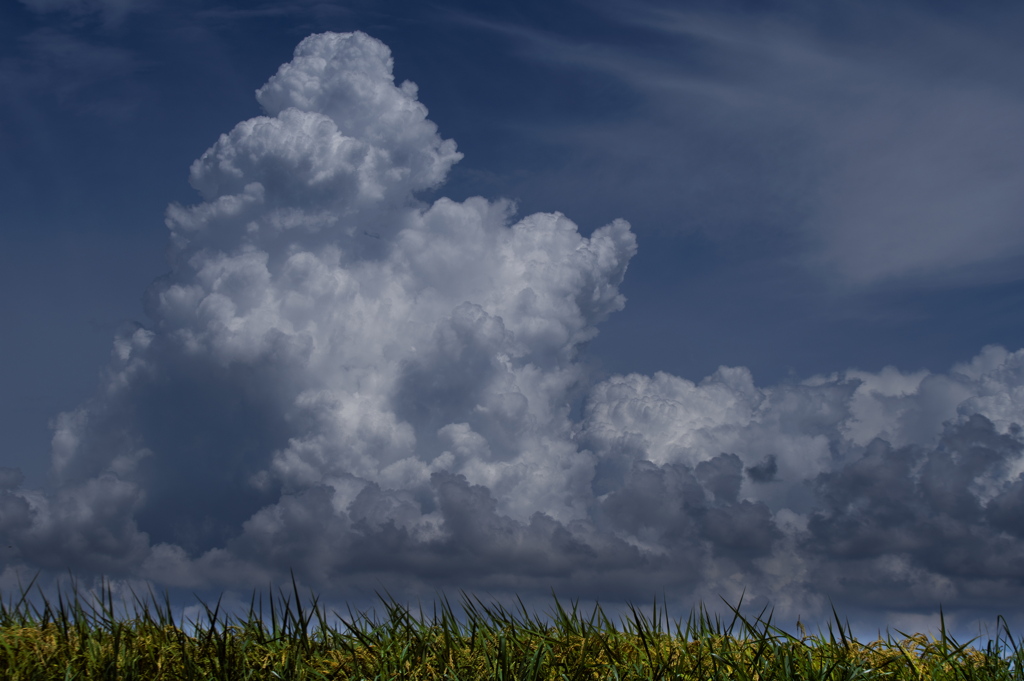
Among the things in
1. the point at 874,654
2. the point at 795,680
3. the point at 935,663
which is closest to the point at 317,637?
the point at 795,680

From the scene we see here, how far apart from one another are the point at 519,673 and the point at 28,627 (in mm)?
6402

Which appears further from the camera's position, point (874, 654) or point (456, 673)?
point (874, 654)

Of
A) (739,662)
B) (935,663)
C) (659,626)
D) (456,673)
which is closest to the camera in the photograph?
(456,673)

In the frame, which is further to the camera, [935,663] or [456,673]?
[935,663]

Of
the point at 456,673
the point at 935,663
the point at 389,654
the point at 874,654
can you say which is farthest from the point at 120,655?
the point at 935,663

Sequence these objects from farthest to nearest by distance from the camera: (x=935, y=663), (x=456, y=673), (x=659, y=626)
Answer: (x=659, y=626), (x=935, y=663), (x=456, y=673)

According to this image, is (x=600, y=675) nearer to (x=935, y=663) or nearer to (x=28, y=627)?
(x=935, y=663)

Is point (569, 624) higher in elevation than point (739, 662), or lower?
higher

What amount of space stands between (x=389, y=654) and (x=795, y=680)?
4.61 metres

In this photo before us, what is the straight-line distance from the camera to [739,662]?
405 inches

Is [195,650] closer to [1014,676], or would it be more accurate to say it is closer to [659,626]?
[659,626]

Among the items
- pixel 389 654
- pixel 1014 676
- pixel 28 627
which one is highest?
pixel 28 627

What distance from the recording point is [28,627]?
36.5 ft

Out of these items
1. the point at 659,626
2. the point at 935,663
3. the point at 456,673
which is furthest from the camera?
the point at 659,626
